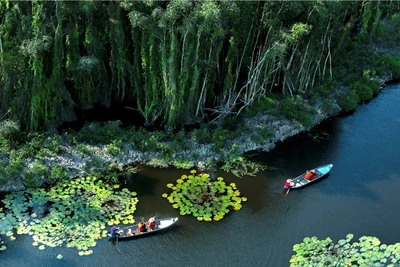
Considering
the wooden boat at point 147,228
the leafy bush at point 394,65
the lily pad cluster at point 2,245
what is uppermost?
the leafy bush at point 394,65

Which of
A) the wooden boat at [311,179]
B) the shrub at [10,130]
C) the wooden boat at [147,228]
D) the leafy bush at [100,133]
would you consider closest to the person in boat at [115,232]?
the wooden boat at [147,228]

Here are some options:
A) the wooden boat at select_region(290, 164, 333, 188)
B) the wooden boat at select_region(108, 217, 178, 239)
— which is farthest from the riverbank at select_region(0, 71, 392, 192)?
the wooden boat at select_region(108, 217, 178, 239)

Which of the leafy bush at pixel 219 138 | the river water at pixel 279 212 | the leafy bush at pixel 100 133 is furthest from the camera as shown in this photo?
the leafy bush at pixel 219 138

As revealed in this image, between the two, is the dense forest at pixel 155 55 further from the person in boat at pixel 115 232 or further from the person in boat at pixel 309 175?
the person in boat at pixel 115 232

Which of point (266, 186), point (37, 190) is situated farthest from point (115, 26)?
point (266, 186)

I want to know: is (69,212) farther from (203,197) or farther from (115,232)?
(203,197)
